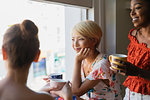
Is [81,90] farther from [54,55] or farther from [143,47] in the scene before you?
[54,55]

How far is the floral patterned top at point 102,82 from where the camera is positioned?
1.05 metres

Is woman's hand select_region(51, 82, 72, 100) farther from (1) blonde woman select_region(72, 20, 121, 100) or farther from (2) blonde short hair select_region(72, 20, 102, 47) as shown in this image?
(2) blonde short hair select_region(72, 20, 102, 47)

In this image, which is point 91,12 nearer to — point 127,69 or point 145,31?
point 145,31

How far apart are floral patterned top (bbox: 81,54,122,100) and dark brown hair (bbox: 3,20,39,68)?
0.59 m

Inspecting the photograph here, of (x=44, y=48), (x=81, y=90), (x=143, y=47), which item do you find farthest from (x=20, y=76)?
(x=44, y=48)

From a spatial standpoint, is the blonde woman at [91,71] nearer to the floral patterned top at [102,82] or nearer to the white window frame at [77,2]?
the floral patterned top at [102,82]

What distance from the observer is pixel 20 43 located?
509 millimetres

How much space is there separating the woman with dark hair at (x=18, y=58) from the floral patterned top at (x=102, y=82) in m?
0.56

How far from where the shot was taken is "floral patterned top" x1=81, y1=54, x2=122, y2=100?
3.44 feet

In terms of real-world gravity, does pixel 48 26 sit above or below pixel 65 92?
above

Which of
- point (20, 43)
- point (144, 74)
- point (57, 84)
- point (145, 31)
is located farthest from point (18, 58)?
point (145, 31)

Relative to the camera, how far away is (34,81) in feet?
4.15

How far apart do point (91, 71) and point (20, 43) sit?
67 cm

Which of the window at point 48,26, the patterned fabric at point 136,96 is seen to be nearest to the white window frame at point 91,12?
the window at point 48,26
